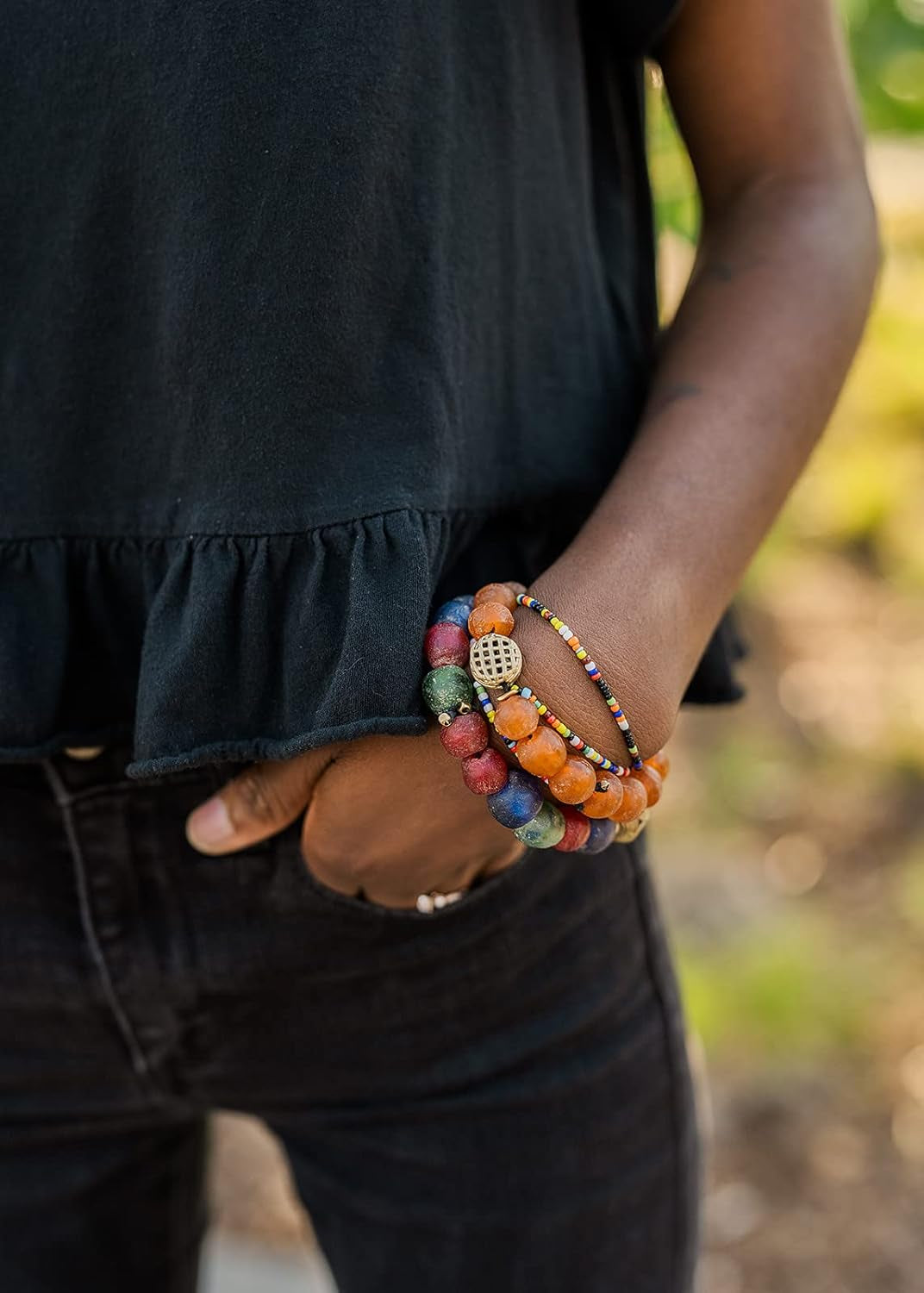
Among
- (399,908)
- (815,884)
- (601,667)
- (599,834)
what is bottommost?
(815,884)

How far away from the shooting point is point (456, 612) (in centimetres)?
93

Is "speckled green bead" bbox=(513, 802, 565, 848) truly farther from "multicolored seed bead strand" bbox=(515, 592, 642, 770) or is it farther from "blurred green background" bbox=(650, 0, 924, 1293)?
"blurred green background" bbox=(650, 0, 924, 1293)

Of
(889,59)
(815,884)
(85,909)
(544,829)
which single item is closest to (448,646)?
(544,829)

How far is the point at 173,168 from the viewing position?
0.91 metres

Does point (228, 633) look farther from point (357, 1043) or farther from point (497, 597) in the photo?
point (357, 1043)

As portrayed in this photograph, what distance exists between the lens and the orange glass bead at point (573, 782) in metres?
0.89

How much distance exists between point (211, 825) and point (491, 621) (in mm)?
290

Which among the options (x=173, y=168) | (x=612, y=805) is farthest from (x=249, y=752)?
(x=173, y=168)

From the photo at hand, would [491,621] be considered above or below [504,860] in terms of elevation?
above

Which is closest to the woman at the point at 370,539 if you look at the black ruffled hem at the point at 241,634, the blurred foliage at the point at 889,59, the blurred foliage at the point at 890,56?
the black ruffled hem at the point at 241,634

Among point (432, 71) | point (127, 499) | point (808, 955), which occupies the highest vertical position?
point (432, 71)

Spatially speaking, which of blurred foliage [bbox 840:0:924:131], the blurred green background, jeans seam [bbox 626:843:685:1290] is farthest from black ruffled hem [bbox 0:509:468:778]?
blurred foliage [bbox 840:0:924:131]

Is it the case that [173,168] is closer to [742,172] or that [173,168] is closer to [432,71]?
[432,71]

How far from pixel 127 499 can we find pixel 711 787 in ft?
9.93
